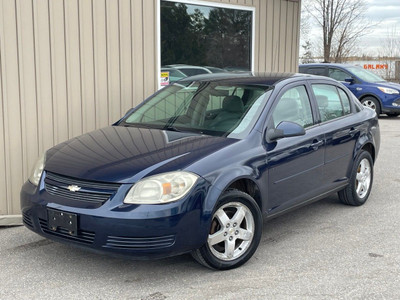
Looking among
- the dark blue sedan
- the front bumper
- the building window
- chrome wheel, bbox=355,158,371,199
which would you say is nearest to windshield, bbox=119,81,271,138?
the dark blue sedan

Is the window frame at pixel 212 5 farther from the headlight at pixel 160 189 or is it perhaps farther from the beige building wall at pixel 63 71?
the headlight at pixel 160 189

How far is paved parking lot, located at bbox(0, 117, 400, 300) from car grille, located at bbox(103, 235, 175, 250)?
36cm

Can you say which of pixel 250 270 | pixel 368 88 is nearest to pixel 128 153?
pixel 250 270

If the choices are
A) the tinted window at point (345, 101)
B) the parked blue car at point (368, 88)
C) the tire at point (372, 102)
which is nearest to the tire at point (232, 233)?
the tinted window at point (345, 101)

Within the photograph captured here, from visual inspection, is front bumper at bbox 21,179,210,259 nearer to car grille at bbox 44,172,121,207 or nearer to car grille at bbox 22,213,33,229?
car grille at bbox 44,172,121,207

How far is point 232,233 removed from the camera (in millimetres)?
4188

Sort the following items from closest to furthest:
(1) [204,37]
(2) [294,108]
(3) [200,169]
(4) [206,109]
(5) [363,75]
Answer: (3) [200,169]
(4) [206,109]
(2) [294,108]
(1) [204,37]
(5) [363,75]

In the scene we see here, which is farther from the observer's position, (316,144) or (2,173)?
(2,173)

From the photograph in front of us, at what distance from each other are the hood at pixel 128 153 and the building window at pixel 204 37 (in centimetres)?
242

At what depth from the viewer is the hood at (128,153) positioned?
3.92m

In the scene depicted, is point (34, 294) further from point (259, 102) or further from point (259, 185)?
point (259, 102)

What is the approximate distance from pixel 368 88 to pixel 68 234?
13.2 m

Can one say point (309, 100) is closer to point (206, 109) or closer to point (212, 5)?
point (206, 109)

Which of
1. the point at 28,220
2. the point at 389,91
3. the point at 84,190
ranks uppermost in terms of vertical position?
the point at 389,91
